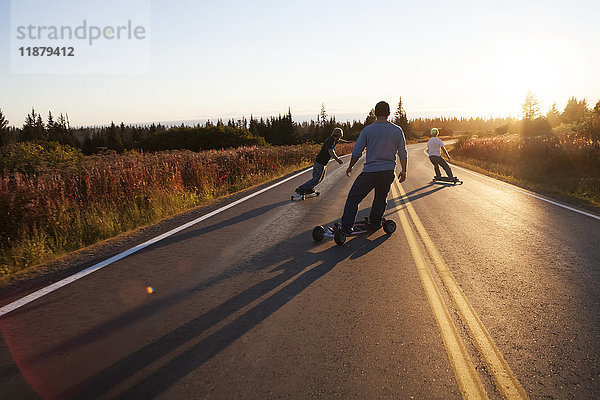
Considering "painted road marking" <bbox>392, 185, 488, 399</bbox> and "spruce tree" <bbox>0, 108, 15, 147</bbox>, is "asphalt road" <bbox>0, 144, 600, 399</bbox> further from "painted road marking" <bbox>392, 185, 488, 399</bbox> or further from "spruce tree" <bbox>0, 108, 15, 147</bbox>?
"spruce tree" <bbox>0, 108, 15, 147</bbox>

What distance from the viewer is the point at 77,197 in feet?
25.5

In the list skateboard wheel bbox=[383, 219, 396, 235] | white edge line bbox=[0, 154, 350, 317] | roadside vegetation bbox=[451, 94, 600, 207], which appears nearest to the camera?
white edge line bbox=[0, 154, 350, 317]

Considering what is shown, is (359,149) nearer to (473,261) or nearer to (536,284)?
(473,261)

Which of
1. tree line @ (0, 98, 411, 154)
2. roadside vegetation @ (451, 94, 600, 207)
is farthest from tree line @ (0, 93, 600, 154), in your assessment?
roadside vegetation @ (451, 94, 600, 207)

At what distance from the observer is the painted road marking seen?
2490 millimetres

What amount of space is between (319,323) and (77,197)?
22.0 ft

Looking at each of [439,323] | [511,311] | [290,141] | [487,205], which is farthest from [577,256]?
[290,141]

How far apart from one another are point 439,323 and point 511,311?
88 cm

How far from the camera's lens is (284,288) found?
418 cm

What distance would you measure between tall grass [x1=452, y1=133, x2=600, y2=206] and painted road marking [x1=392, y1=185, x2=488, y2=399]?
817 cm

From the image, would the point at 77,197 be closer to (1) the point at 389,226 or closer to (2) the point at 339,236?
(2) the point at 339,236

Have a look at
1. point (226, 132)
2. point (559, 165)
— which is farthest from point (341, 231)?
point (226, 132)

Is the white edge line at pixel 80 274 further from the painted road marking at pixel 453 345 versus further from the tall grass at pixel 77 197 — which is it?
the painted road marking at pixel 453 345

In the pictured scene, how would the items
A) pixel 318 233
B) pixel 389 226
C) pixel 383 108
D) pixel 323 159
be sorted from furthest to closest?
pixel 323 159, pixel 389 226, pixel 318 233, pixel 383 108
